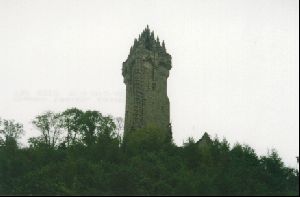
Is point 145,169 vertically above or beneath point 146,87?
beneath

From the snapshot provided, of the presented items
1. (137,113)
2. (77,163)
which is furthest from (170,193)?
(137,113)

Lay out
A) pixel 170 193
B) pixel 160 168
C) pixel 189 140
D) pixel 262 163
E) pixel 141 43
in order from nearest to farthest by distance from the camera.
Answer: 1. pixel 170 193
2. pixel 160 168
3. pixel 262 163
4. pixel 189 140
5. pixel 141 43

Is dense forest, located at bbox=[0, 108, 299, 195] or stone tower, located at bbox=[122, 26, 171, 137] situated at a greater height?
stone tower, located at bbox=[122, 26, 171, 137]

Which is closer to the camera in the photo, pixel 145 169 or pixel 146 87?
pixel 145 169

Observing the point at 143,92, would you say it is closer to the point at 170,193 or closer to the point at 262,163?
the point at 262,163

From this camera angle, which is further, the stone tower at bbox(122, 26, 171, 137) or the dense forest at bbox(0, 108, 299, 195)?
the stone tower at bbox(122, 26, 171, 137)

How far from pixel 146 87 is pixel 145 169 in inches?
1146

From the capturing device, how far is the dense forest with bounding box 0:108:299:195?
142ft

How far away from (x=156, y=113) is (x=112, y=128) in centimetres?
787

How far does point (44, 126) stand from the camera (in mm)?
78562

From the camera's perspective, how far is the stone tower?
7606cm

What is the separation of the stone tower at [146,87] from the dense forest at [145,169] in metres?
7.18

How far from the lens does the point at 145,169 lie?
1953 inches

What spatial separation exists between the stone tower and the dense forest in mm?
7176
